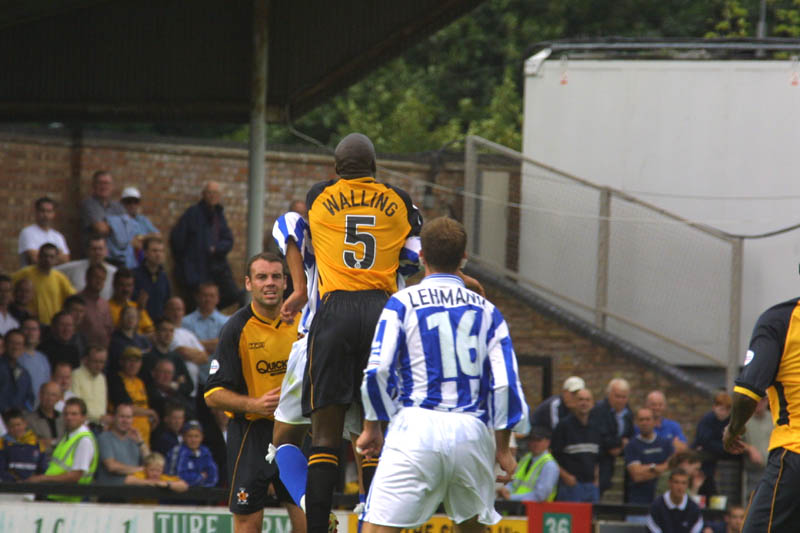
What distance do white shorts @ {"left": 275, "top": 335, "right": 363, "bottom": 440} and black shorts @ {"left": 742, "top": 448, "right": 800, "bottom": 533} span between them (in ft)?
7.89

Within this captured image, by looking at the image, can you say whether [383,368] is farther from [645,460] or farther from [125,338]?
[645,460]

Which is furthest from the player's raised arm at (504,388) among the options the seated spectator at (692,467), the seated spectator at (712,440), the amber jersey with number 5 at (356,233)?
the seated spectator at (712,440)

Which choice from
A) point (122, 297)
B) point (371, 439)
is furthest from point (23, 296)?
point (371, 439)

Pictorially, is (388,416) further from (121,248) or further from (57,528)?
(121,248)

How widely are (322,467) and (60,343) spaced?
22.3 ft

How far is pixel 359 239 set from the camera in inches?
321

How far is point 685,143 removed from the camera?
19.8m

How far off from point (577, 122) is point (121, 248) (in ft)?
24.6

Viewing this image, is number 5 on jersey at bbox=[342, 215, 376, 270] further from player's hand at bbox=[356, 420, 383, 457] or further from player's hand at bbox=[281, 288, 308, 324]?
player's hand at bbox=[356, 420, 383, 457]

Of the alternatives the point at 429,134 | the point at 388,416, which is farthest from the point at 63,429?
the point at 429,134

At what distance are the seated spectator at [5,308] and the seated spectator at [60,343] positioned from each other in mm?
368

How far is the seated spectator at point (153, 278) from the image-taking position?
15.7m

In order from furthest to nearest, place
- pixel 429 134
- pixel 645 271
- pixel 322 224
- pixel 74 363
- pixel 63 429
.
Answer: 1. pixel 429 134
2. pixel 645 271
3. pixel 74 363
4. pixel 63 429
5. pixel 322 224

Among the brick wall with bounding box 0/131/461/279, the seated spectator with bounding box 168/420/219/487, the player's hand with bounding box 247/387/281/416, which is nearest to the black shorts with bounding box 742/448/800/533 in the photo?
the player's hand with bounding box 247/387/281/416
